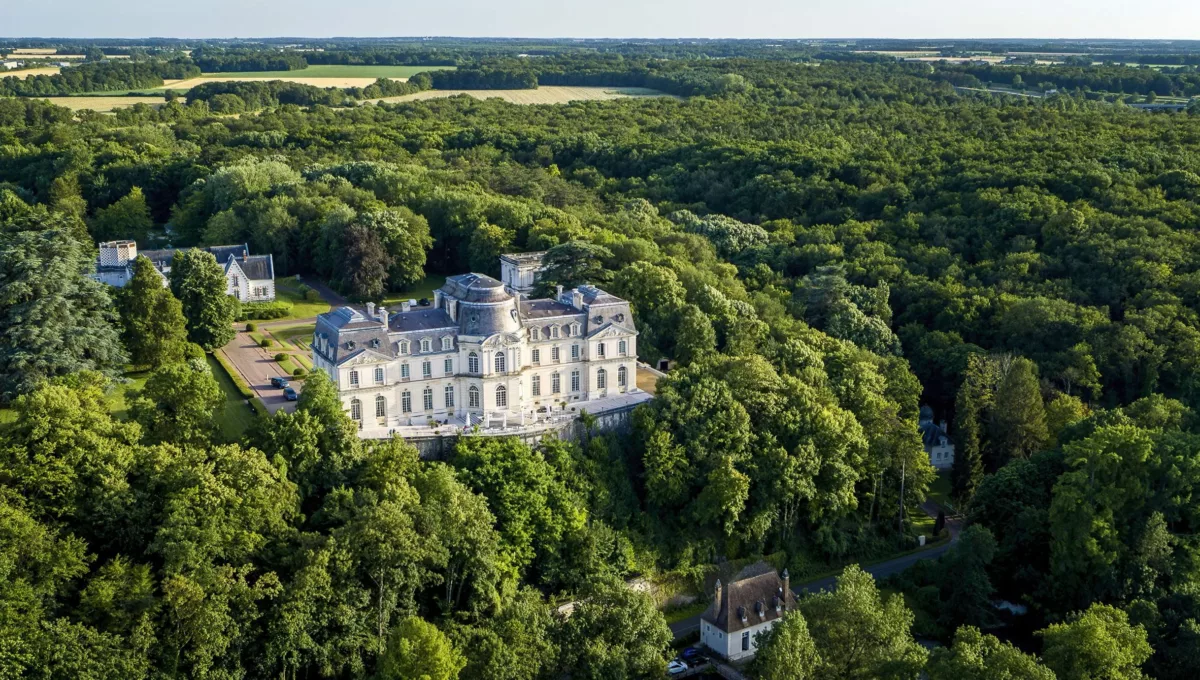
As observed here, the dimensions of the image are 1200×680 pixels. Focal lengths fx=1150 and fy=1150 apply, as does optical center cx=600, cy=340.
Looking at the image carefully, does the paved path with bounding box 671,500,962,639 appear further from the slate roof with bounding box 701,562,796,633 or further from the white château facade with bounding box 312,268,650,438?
the white château facade with bounding box 312,268,650,438

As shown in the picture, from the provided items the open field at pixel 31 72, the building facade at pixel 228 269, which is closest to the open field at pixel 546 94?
the open field at pixel 31 72

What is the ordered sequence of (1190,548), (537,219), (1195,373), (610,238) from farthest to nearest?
(537,219) → (610,238) → (1195,373) → (1190,548)

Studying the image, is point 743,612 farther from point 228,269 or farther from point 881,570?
point 228,269

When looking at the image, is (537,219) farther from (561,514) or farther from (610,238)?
(561,514)

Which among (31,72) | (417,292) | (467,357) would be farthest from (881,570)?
(31,72)

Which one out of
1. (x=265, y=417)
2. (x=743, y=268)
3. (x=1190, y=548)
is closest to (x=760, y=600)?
(x=1190, y=548)

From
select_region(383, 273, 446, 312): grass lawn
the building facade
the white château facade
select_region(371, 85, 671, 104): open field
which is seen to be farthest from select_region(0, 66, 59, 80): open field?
the white château facade
